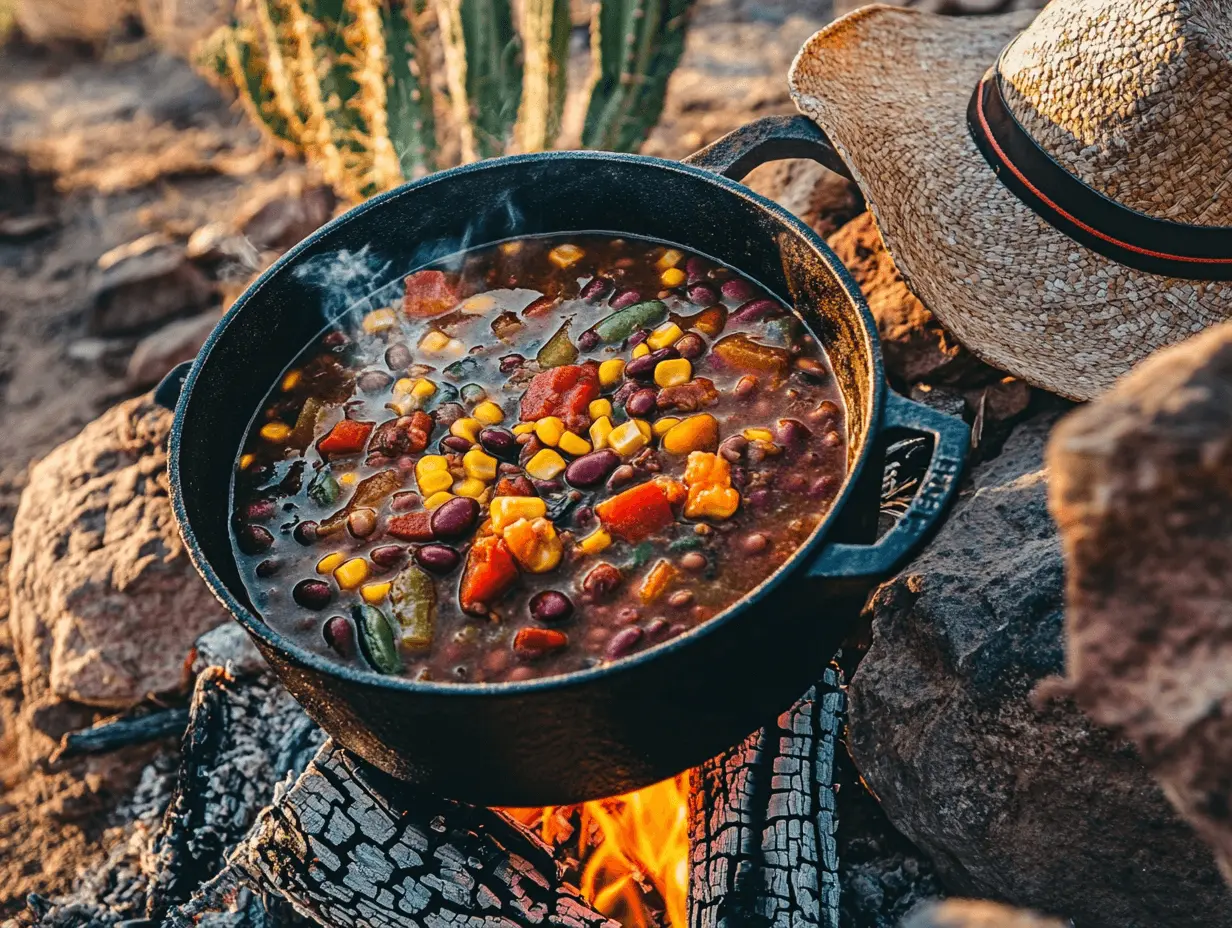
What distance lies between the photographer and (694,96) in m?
6.21

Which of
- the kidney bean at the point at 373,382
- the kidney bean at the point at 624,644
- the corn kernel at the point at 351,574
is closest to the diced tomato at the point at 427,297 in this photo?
the kidney bean at the point at 373,382

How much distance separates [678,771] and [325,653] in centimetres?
87

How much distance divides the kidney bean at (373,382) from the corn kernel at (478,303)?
1.17ft

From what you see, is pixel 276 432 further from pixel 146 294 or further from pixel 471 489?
pixel 146 294

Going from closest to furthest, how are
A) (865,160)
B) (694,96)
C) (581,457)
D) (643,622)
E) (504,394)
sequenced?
1. (643,622)
2. (581,457)
3. (504,394)
4. (865,160)
5. (694,96)

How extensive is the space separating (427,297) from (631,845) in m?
1.78

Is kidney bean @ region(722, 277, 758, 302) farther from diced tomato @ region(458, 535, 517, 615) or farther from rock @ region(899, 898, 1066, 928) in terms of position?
rock @ region(899, 898, 1066, 928)

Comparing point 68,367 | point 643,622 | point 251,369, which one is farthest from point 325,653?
point 68,367

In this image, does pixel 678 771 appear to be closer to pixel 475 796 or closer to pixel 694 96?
pixel 475 796

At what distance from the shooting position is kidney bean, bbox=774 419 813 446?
2469 millimetres

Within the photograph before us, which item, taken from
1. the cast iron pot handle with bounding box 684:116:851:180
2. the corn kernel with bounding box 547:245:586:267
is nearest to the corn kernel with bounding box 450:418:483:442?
the corn kernel with bounding box 547:245:586:267

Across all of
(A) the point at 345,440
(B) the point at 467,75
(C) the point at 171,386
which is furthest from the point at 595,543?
(B) the point at 467,75

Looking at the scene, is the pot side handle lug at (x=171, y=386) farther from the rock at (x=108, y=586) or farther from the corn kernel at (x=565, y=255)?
the corn kernel at (x=565, y=255)

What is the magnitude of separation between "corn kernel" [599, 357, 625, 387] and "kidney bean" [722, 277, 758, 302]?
1.41 feet
